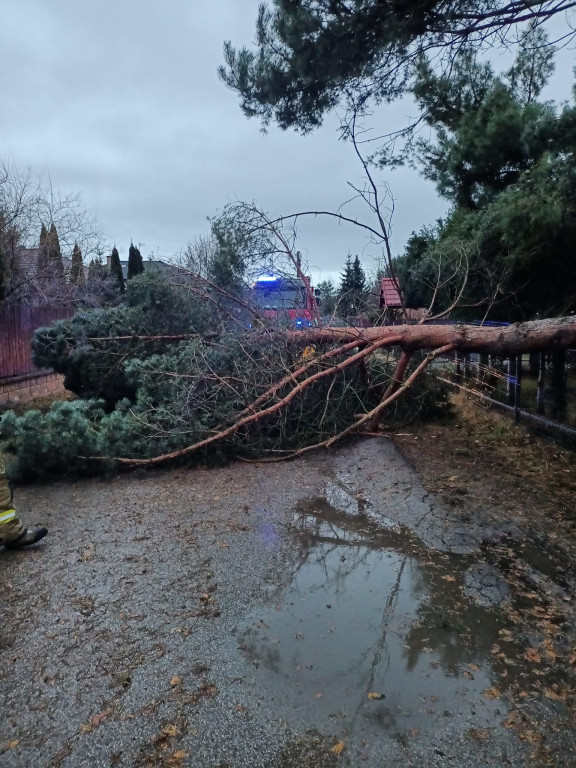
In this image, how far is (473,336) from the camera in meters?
7.04

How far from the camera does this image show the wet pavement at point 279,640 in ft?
8.30

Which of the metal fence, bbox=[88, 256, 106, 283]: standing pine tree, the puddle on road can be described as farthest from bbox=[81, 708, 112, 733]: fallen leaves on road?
bbox=[88, 256, 106, 283]: standing pine tree

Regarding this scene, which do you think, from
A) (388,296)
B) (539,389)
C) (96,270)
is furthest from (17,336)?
(539,389)

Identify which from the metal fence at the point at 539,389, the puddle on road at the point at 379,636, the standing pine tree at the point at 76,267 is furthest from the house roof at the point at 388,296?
the standing pine tree at the point at 76,267

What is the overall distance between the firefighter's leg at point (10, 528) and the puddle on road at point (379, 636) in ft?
6.86

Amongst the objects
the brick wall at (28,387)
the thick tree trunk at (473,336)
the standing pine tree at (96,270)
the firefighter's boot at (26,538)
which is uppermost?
the standing pine tree at (96,270)

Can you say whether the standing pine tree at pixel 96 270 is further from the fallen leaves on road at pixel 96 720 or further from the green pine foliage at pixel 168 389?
the fallen leaves on road at pixel 96 720

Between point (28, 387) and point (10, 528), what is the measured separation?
8.12m

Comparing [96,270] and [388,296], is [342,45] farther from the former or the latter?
[96,270]

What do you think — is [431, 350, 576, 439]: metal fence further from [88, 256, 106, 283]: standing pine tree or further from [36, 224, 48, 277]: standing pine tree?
[88, 256, 106, 283]: standing pine tree

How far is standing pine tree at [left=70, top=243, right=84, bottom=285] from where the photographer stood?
61.2 ft

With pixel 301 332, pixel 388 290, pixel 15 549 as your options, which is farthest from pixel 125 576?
pixel 388 290

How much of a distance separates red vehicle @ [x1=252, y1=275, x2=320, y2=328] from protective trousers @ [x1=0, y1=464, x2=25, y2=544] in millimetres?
4878

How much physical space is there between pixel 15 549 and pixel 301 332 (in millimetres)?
4721
